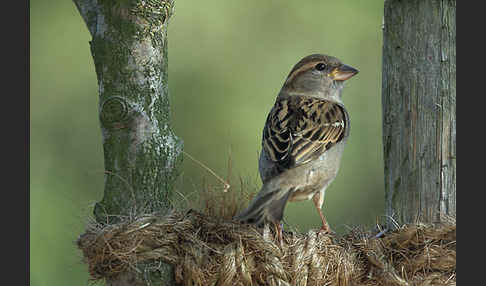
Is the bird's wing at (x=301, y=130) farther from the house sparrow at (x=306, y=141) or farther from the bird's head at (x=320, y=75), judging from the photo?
the bird's head at (x=320, y=75)

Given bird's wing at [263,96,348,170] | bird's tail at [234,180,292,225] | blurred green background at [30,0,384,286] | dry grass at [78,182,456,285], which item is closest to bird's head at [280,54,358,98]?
bird's wing at [263,96,348,170]

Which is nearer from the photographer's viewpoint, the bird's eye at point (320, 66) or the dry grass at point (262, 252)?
the dry grass at point (262, 252)

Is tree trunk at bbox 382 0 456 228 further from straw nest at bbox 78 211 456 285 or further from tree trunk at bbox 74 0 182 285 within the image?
tree trunk at bbox 74 0 182 285

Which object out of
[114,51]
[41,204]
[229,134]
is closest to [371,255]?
[114,51]

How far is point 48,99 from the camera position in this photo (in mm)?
5578

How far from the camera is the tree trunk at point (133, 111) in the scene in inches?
114

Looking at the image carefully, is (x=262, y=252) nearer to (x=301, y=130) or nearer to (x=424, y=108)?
(x=424, y=108)

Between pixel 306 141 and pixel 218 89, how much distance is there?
2023 millimetres

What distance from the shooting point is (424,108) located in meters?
3.04

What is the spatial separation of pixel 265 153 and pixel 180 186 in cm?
74

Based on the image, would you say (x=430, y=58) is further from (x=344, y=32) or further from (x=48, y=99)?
(x=48, y=99)

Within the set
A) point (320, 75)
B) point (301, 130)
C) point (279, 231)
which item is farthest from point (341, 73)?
point (279, 231)

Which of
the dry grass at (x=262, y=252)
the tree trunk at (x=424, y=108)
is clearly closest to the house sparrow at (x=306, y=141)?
the dry grass at (x=262, y=252)

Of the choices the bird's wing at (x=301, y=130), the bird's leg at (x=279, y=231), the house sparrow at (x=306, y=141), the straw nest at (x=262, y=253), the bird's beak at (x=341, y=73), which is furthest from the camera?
the bird's beak at (x=341, y=73)
